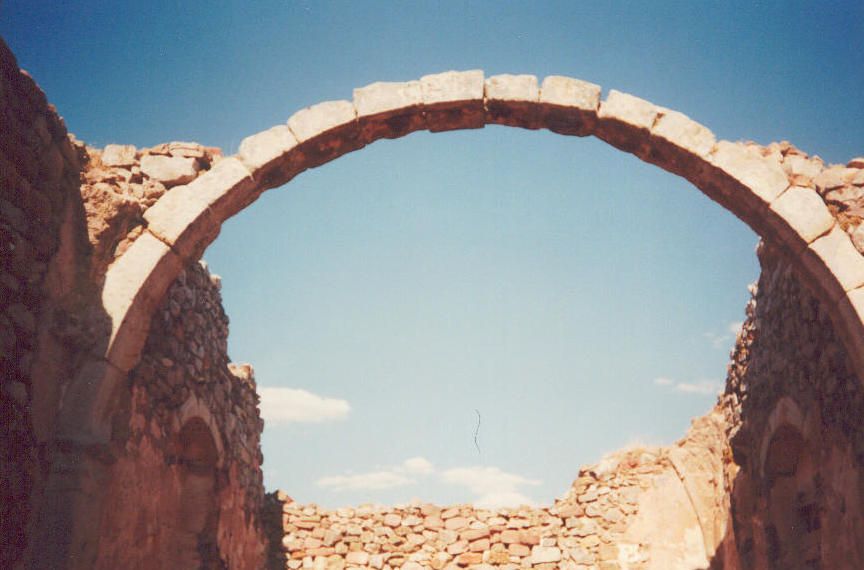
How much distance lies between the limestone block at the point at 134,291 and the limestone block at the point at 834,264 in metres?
4.09

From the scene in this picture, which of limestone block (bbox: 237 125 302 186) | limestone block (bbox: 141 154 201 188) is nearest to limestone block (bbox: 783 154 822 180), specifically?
limestone block (bbox: 237 125 302 186)

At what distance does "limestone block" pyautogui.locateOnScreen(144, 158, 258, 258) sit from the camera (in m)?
5.06

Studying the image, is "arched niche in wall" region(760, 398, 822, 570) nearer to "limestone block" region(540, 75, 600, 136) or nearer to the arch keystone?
the arch keystone

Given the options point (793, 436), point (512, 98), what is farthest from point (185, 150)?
point (793, 436)

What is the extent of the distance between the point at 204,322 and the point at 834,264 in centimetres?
523

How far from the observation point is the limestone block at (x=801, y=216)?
489 cm

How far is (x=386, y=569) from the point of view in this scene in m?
9.70

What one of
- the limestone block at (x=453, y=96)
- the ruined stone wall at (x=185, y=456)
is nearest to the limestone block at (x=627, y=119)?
the limestone block at (x=453, y=96)

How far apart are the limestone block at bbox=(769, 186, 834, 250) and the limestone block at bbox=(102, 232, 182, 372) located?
13.0 feet

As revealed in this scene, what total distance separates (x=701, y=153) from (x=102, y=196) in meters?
3.97

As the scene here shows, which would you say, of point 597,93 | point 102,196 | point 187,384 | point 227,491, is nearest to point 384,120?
point 597,93

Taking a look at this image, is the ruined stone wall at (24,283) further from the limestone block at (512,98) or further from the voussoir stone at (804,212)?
the voussoir stone at (804,212)

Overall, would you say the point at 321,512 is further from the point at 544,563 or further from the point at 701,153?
the point at 701,153

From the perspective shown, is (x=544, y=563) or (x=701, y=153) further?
(x=544, y=563)
